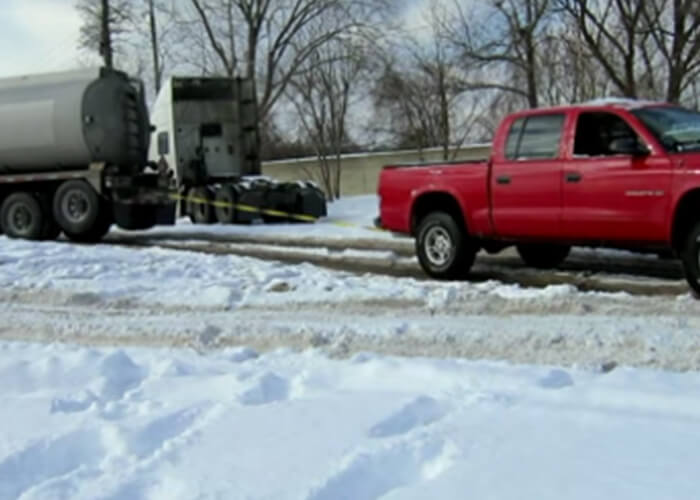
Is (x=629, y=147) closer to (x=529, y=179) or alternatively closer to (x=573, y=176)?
(x=573, y=176)

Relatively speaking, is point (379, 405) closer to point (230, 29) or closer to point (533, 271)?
point (533, 271)

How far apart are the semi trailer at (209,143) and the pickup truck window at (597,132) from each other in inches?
501

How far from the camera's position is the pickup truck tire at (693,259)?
775 centimetres

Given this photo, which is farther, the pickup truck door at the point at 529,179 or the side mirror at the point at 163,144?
the side mirror at the point at 163,144

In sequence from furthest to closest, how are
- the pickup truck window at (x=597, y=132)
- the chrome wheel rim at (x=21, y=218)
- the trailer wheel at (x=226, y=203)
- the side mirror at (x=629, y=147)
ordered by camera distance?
the trailer wheel at (x=226, y=203) < the chrome wheel rim at (x=21, y=218) < the pickup truck window at (x=597, y=132) < the side mirror at (x=629, y=147)

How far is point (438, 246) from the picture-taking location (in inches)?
395

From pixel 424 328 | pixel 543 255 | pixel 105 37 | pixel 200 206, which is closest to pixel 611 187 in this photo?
pixel 543 255

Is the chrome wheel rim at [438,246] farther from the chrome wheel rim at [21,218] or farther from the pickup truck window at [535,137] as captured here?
the chrome wheel rim at [21,218]

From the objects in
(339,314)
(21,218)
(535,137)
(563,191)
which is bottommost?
(339,314)

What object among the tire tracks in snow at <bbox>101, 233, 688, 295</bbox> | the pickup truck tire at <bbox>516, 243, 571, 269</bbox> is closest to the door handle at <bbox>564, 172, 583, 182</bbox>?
the tire tracks in snow at <bbox>101, 233, 688, 295</bbox>

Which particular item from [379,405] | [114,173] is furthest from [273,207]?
[379,405]

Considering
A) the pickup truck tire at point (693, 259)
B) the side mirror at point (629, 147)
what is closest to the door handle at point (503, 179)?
the side mirror at point (629, 147)

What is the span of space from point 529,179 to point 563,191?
17.7 inches

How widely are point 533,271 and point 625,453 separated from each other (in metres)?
6.60
